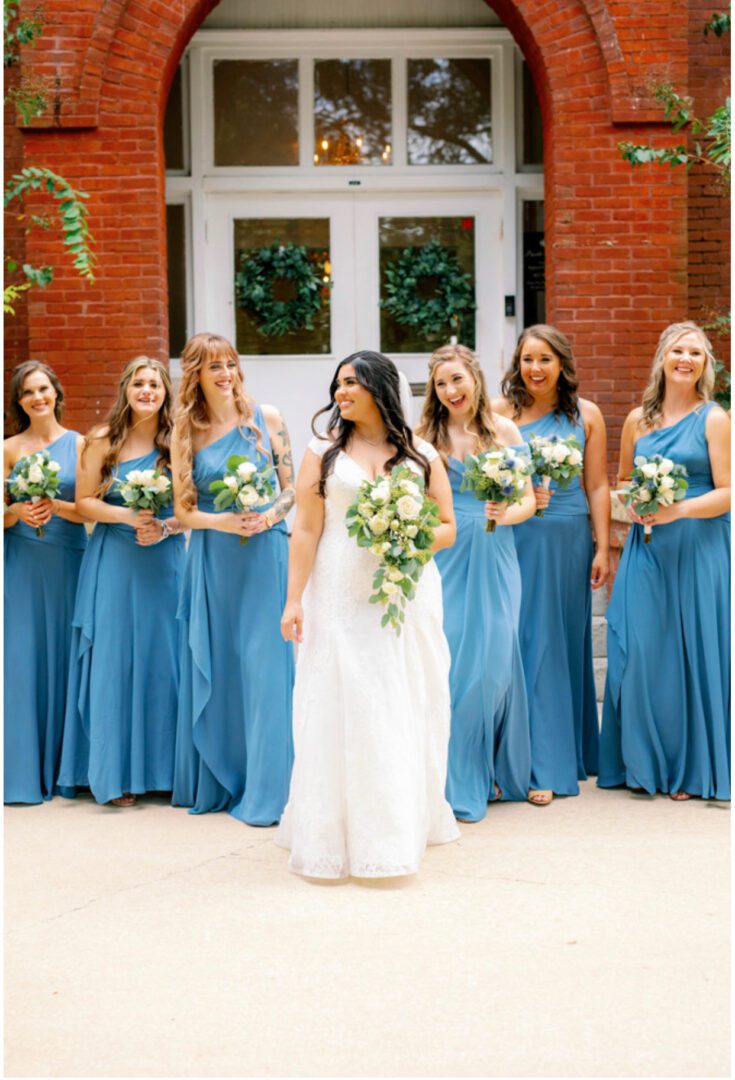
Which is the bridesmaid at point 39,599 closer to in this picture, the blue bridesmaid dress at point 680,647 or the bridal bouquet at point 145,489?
the bridal bouquet at point 145,489

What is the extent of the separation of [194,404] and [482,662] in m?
1.90

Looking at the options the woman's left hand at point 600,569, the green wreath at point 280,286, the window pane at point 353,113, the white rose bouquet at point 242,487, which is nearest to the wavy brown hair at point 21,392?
the white rose bouquet at point 242,487

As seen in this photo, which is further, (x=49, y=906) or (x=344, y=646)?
(x=344, y=646)

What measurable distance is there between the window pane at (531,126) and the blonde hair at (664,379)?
5.59 meters

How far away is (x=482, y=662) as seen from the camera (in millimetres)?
6273

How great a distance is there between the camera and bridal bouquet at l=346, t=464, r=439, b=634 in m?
5.11

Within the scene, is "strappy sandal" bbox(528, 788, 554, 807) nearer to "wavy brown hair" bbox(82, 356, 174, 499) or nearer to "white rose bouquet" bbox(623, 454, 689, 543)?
"white rose bouquet" bbox(623, 454, 689, 543)

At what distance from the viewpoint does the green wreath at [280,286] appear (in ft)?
37.1

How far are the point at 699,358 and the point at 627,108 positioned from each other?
431 centimetres

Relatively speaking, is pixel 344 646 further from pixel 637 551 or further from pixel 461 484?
pixel 637 551

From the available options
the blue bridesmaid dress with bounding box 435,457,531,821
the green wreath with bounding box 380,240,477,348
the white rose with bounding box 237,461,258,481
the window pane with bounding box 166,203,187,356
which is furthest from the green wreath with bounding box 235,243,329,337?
the white rose with bounding box 237,461,258,481

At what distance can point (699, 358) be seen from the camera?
6.46m

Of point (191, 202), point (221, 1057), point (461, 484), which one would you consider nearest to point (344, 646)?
point (461, 484)

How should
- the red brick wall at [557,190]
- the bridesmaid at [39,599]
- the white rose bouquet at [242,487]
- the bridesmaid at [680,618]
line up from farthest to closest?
the red brick wall at [557,190], the bridesmaid at [39,599], the bridesmaid at [680,618], the white rose bouquet at [242,487]
